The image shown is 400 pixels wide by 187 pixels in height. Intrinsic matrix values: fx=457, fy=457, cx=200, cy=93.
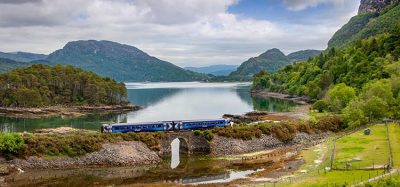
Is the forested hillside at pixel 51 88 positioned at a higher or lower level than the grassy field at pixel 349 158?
higher

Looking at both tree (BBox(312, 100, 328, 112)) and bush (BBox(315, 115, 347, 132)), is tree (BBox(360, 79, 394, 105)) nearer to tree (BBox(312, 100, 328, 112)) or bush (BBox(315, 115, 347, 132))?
bush (BBox(315, 115, 347, 132))

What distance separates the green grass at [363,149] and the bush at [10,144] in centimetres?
4914

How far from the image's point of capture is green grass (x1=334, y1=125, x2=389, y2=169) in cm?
6500

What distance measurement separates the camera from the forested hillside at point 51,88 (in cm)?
17562

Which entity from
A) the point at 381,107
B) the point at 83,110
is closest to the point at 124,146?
the point at 381,107

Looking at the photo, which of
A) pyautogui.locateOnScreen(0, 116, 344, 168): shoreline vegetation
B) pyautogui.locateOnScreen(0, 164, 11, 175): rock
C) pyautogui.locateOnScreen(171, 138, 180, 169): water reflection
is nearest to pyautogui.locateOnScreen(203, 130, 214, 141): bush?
pyautogui.locateOnScreen(0, 116, 344, 168): shoreline vegetation

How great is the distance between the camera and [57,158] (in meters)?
74.1

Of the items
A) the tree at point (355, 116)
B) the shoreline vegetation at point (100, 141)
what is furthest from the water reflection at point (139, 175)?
the tree at point (355, 116)

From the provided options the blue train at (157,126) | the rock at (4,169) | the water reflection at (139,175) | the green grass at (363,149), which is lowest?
the water reflection at (139,175)

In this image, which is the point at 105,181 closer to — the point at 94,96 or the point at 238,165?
the point at 238,165

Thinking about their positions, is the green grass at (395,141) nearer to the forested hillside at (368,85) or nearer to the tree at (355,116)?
the tree at (355,116)

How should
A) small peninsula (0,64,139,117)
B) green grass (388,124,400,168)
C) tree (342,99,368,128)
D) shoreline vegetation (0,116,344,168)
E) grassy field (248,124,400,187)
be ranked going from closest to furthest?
grassy field (248,124,400,187), green grass (388,124,400,168), shoreline vegetation (0,116,344,168), tree (342,99,368,128), small peninsula (0,64,139,117)

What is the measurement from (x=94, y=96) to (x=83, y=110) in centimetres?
1425

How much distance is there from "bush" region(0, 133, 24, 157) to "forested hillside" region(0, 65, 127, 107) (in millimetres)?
105877
